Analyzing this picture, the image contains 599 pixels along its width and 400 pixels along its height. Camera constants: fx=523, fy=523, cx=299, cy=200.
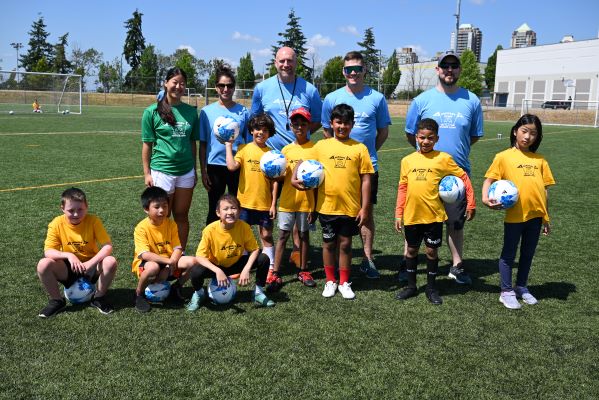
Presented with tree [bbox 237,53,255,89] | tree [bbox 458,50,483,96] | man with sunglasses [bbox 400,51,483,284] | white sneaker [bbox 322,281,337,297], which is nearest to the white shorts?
white sneaker [bbox 322,281,337,297]

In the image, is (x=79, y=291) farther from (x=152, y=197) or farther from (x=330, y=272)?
(x=330, y=272)

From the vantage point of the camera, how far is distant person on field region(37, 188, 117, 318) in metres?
4.12

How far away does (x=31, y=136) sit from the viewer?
18328 mm

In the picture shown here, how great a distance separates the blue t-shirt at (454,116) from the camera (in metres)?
4.99

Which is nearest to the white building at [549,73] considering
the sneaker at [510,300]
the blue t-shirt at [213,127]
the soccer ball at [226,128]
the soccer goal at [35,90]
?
the soccer goal at [35,90]

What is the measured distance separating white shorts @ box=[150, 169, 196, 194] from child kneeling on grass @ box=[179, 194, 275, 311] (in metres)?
0.70

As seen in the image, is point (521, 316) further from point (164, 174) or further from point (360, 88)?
point (164, 174)

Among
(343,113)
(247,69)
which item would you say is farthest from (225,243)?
(247,69)

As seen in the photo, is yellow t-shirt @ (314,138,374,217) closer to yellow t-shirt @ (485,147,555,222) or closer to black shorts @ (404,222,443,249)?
black shorts @ (404,222,443,249)

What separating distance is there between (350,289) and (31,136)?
1701cm

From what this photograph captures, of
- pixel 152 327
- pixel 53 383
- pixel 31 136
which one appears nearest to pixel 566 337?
pixel 152 327

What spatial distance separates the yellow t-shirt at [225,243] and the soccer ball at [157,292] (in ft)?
1.31

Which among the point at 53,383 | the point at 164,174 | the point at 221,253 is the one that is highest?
the point at 164,174

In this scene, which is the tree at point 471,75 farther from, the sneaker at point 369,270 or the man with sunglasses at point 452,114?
the sneaker at point 369,270
